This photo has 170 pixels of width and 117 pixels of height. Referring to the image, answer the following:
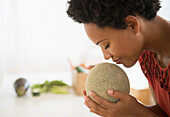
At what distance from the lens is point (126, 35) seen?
768 millimetres

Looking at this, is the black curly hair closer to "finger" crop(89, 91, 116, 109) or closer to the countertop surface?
"finger" crop(89, 91, 116, 109)

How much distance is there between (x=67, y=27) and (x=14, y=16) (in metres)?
0.89

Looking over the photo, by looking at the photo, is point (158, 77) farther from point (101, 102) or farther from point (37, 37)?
point (37, 37)

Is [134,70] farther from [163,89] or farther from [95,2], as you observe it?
[95,2]

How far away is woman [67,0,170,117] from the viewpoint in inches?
28.0

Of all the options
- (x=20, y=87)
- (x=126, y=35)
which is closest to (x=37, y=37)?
(x=20, y=87)

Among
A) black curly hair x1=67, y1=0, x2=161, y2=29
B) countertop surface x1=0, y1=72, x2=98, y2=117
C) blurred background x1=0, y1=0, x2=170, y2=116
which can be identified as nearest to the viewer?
black curly hair x1=67, y1=0, x2=161, y2=29

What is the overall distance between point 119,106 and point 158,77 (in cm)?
26

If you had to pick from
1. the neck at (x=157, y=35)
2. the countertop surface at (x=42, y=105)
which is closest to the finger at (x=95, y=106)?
the neck at (x=157, y=35)

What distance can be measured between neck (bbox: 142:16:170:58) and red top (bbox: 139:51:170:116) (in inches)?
3.4

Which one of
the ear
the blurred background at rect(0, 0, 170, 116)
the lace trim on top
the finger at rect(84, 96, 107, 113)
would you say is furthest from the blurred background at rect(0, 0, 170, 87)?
the ear

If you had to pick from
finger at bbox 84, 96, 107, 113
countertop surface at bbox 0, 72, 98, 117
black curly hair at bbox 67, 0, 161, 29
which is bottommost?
countertop surface at bbox 0, 72, 98, 117

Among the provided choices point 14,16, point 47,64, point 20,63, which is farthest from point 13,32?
point 47,64

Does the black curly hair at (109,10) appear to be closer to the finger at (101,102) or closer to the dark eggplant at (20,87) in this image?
the finger at (101,102)
